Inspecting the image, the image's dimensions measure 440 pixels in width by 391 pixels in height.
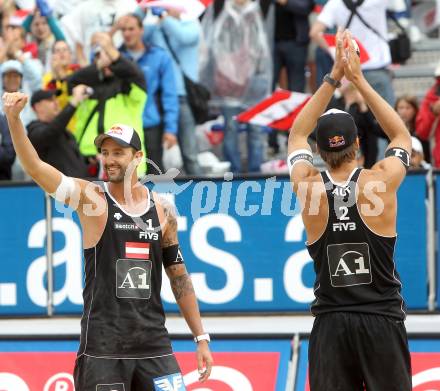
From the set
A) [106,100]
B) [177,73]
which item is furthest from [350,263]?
[177,73]

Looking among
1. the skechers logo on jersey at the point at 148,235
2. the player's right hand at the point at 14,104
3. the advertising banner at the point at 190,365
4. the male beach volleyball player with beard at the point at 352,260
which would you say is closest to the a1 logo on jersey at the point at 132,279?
the skechers logo on jersey at the point at 148,235

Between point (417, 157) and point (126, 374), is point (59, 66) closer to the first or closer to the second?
point (417, 157)

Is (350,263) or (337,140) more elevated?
(337,140)

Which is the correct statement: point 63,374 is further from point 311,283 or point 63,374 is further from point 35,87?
point 35,87

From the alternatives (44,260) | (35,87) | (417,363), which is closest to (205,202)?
(44,260)

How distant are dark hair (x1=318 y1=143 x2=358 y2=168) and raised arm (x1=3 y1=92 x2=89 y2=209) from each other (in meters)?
1.53

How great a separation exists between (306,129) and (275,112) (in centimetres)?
527

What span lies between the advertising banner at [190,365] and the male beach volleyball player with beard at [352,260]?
1892 millimetres

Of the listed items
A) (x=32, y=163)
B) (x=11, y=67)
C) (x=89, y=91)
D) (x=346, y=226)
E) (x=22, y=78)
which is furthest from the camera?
(x=22, y=78)

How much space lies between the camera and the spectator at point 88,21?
1341 cm

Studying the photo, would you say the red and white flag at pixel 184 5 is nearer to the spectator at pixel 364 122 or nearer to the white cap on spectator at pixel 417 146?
the spectator at pixel 364 122

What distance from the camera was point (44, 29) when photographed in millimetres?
14492

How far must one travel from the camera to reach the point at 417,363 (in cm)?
925

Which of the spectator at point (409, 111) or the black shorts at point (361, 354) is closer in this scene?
the black shorts at point (361, 354)
